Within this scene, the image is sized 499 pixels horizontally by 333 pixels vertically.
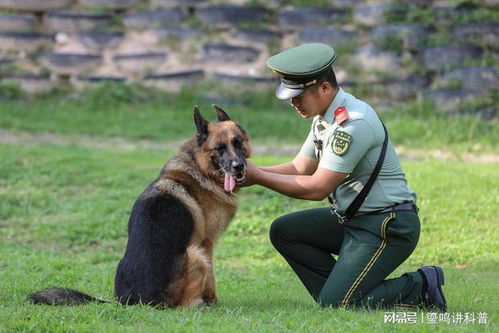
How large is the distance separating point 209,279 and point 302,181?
3.41ft

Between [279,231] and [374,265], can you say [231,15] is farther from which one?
[374,265]

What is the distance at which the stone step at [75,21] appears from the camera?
15.2 m

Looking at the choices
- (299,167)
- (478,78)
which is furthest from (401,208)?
(478,78)

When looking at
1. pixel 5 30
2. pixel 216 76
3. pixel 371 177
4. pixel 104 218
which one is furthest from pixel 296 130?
pixel 371 177

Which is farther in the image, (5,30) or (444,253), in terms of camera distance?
(5,30)

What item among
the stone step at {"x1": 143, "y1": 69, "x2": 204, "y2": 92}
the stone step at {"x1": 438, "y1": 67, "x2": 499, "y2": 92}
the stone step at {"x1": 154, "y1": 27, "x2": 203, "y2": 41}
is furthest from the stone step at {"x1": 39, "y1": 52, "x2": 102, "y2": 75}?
the stone step at {"x1": 438, "y1": 67, "x2": 499, "y2": 92}

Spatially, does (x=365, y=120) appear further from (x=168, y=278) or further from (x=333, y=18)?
(x=333, y=18)

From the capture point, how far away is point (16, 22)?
15.3m

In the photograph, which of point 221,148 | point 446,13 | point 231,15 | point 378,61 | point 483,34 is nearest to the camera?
point 221,148

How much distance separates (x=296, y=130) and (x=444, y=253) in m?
5.04

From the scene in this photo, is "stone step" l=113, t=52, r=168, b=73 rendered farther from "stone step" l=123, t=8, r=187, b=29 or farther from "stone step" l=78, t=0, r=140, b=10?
"stone step" l=78, t=0, r=140, b=10

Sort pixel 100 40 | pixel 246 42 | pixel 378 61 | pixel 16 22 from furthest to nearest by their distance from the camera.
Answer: pixel 16 22 < pixel 100 40 < pixel 246 42 < pixel 378 61

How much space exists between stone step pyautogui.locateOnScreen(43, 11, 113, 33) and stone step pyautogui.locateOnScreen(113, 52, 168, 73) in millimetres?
973

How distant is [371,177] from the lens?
5.83 metres
